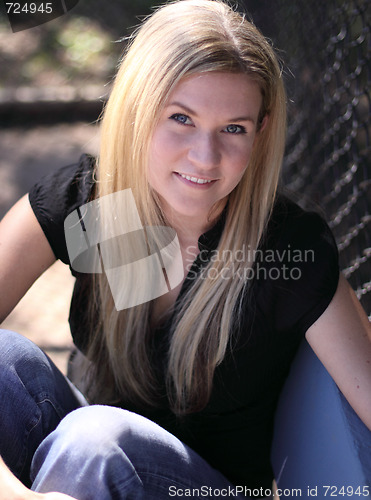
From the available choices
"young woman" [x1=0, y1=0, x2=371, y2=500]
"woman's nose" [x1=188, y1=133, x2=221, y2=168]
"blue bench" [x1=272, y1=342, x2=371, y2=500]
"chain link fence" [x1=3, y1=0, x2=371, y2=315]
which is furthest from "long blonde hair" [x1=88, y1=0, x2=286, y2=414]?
"chain link fence" [x1=3, y1=0, x2=371, y2=315]


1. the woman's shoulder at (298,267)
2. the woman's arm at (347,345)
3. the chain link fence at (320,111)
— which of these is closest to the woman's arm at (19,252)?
the woman's shoulder at (298,267)

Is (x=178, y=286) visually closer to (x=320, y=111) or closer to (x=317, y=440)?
(x=317, y=440)

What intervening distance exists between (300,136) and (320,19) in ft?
2.13

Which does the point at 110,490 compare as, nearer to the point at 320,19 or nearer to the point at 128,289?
the point at 128,289

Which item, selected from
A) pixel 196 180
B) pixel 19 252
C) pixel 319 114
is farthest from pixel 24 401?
pixel 319 114

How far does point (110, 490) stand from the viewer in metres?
1.29

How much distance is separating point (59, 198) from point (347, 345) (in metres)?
0.80

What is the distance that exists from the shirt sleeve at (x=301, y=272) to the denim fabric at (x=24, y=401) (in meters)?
0.57

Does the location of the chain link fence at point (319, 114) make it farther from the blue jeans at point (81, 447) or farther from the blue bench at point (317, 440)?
the blue jeans at point (81, 447)

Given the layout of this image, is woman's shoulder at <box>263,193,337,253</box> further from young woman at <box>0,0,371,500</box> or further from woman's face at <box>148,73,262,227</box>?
woman's face at <box>148,73,262,227</box>

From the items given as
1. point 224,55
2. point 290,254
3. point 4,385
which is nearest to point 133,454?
point 4,385

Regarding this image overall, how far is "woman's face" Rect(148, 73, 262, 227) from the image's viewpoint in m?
1.37

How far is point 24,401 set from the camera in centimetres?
147

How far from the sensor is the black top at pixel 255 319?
145cm
